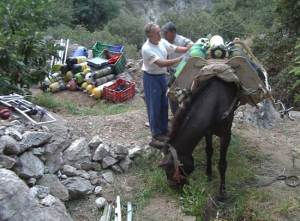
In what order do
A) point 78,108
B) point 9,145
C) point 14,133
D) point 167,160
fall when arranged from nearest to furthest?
point 9,145
point 14,133
point 167,160
point 78,108

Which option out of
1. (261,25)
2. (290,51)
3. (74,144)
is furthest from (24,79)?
(261,25)

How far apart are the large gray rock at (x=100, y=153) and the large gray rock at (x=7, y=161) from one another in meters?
1.41

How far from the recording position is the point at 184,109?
4883 millimetres

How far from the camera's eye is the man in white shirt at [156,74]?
564 centimetres

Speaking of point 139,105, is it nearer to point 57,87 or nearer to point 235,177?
point 57,87

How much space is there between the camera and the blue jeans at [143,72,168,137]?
19.2 feet

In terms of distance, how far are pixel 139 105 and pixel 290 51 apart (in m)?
4.51

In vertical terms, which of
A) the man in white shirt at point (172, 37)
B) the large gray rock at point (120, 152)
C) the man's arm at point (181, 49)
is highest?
the man in white shirt at point (172, 37)

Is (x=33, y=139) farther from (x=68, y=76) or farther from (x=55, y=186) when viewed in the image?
(x=68, y=76)

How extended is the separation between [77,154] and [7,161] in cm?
126

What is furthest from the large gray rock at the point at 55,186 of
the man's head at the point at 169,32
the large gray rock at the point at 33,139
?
the man's head at the point at 169,32

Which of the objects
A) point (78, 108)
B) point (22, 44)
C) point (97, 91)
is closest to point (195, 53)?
point (22, 44)

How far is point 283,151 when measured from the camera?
6.55m

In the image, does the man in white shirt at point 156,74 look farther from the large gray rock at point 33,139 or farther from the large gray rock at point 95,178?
the large gray rock at point 33,139
